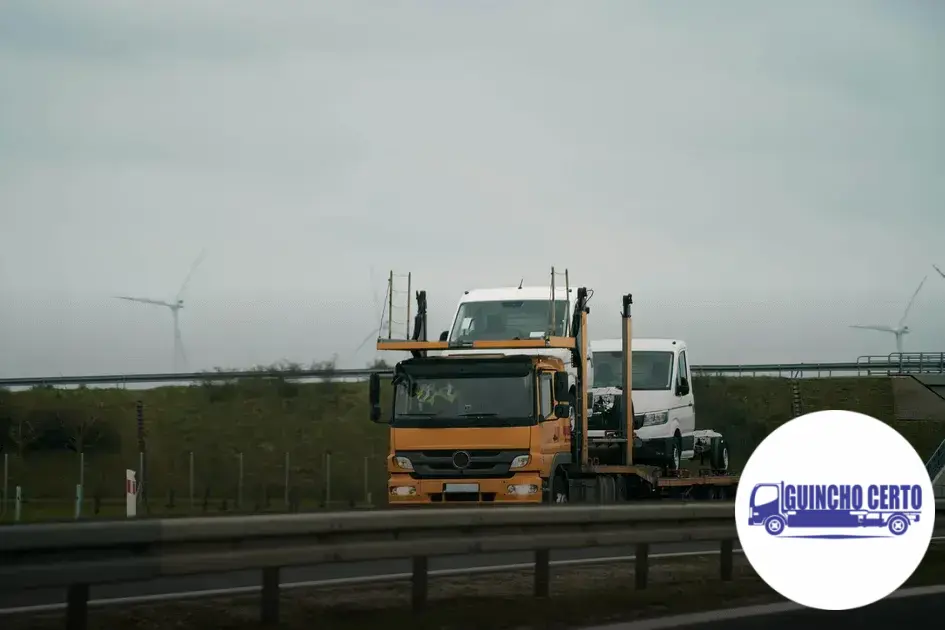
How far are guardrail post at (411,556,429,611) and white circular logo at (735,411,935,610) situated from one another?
243 cm

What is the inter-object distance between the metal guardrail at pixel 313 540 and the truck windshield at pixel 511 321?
7.68 metres

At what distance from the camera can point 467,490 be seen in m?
19.1

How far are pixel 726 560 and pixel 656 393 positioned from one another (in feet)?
43.9

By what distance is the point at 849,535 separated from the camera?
33.9 ft

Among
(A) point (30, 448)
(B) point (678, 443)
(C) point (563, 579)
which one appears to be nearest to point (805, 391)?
(A) point (30, 448)

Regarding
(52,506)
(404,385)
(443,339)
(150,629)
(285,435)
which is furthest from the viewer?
(285,435)

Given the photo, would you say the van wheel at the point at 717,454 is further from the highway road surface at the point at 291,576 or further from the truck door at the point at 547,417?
the highway road surface at the point at 291,576

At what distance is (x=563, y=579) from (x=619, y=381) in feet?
34.3

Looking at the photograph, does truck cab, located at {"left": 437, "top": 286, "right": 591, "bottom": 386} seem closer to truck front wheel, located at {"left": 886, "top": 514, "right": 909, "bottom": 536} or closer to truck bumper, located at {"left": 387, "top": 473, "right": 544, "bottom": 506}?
truck bumper, located at {"left": 387, "top": 473, "right": 544, "bottom": 506}

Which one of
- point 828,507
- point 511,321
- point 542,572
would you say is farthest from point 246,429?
point 828,507

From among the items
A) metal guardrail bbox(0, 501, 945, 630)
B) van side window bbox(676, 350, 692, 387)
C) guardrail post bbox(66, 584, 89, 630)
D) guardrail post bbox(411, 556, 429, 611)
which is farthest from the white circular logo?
van side window bbox(676, 350, 692, 387)

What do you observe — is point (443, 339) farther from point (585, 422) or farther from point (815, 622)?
point (815, 622)

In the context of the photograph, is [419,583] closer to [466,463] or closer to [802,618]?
[802,618]

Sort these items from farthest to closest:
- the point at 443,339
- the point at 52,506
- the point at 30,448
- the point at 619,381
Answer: the point at 30,448 → the point at 52,506 → the point at 619,381 → the point at 443,339
